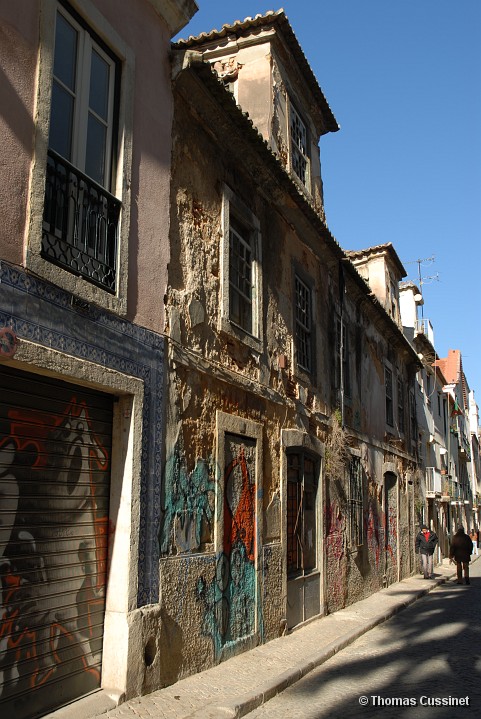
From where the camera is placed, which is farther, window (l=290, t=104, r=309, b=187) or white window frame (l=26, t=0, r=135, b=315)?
window (l=290, t=104, r=309, b=187)

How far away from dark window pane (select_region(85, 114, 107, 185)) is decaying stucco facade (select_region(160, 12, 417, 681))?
123 cm

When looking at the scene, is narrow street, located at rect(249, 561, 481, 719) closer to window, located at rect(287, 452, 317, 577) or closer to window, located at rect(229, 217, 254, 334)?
window, located at rect(287, 452, 317, 577)

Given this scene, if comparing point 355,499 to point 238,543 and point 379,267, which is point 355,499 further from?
point 379,267

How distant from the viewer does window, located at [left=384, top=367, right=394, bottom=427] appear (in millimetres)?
17844

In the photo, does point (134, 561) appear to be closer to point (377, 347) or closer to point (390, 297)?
point (377, 347)

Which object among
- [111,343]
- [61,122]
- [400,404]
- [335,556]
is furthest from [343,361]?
[61,122]

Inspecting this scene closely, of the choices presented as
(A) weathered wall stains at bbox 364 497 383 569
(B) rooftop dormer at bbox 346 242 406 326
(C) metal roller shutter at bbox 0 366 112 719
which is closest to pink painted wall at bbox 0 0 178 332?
(C) metal roller shutter at bbox 0 366 112 719

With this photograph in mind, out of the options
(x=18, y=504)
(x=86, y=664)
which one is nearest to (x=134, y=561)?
(x=86, y=664)

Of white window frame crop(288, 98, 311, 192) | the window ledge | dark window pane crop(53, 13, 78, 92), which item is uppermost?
white window frame crop(288, 98, 311, 192)

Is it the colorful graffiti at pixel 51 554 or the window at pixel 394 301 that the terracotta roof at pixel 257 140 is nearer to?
the colorful graffiti at pixel 51 554

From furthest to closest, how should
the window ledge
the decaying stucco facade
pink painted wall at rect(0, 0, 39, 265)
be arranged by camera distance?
the window ledge
the decaying stucco facade
pink painted wall at rect(0, 0, 39, 265)

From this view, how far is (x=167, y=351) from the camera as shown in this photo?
652 centimetres

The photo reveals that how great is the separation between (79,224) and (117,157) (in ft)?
3.16

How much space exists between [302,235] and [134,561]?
6894 mm
